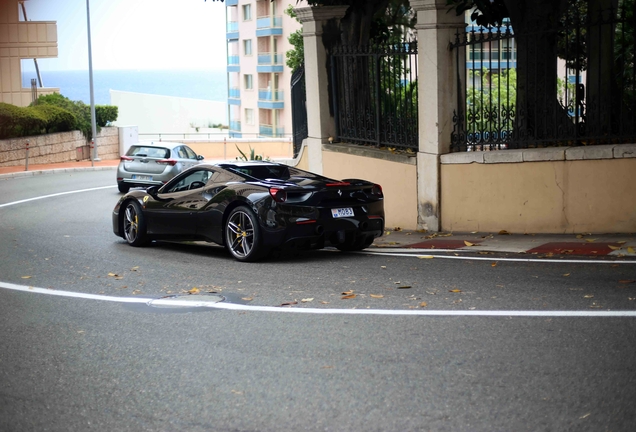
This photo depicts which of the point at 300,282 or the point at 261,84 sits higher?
the point at 261,84

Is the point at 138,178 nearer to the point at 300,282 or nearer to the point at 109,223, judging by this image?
the point at 109,223

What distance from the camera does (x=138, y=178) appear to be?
82.5ft

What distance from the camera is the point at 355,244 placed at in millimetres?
12484

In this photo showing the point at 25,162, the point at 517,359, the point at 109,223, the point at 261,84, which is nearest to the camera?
the point at 517,359

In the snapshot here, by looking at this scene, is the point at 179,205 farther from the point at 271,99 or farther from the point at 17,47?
the point at 271,99

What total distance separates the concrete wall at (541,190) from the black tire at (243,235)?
3874 mm

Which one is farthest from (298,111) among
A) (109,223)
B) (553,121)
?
(553,121)

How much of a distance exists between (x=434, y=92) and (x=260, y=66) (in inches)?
2737

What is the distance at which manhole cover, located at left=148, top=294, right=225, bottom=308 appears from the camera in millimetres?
8688

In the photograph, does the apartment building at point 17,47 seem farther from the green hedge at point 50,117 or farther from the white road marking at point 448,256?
the white road marking at point 448,256

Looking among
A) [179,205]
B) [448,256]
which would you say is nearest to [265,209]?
[179,205]

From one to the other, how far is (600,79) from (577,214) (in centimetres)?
192

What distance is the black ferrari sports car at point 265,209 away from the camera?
1129 centimetres

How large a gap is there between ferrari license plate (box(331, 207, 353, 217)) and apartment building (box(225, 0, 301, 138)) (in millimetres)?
65542
